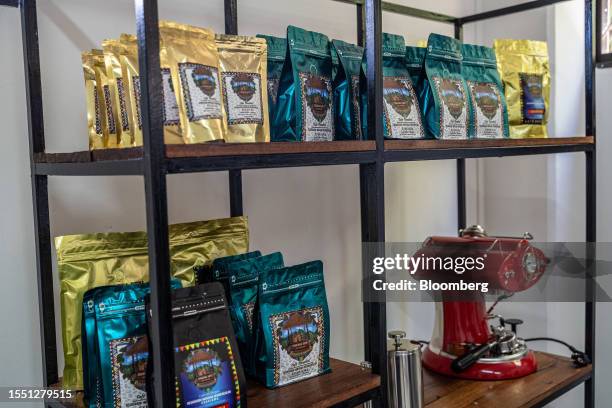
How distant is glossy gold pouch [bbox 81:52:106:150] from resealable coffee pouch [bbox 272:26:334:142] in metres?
0.35

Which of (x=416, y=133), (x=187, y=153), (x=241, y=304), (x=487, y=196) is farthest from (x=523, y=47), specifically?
(x=187, y=153)

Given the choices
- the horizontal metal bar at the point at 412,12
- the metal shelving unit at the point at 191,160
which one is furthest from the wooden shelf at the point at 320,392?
the horizontal metal bar at the point at 412,12

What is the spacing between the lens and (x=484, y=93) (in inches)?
64.6

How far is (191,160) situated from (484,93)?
971 millimetres

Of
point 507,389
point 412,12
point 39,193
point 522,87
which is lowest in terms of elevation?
point 507,389

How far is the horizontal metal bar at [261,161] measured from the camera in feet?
3.10

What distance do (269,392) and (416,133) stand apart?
0.66 meters

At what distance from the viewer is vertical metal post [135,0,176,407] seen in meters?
0.90

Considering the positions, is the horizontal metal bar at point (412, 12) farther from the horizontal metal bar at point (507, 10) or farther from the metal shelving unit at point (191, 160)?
the metal shelving unit at point (191, 160)

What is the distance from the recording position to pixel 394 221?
2.16 m

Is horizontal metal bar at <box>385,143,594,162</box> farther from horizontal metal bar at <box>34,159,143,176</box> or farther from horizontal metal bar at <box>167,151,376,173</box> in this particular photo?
horizontal metal bar at <box>34,159,143,176</box>

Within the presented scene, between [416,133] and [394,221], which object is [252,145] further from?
[394,221]

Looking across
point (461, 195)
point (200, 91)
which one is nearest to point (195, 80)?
point (200, 91)

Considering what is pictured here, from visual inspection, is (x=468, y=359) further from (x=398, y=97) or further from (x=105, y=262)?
(x=105, y=262)
